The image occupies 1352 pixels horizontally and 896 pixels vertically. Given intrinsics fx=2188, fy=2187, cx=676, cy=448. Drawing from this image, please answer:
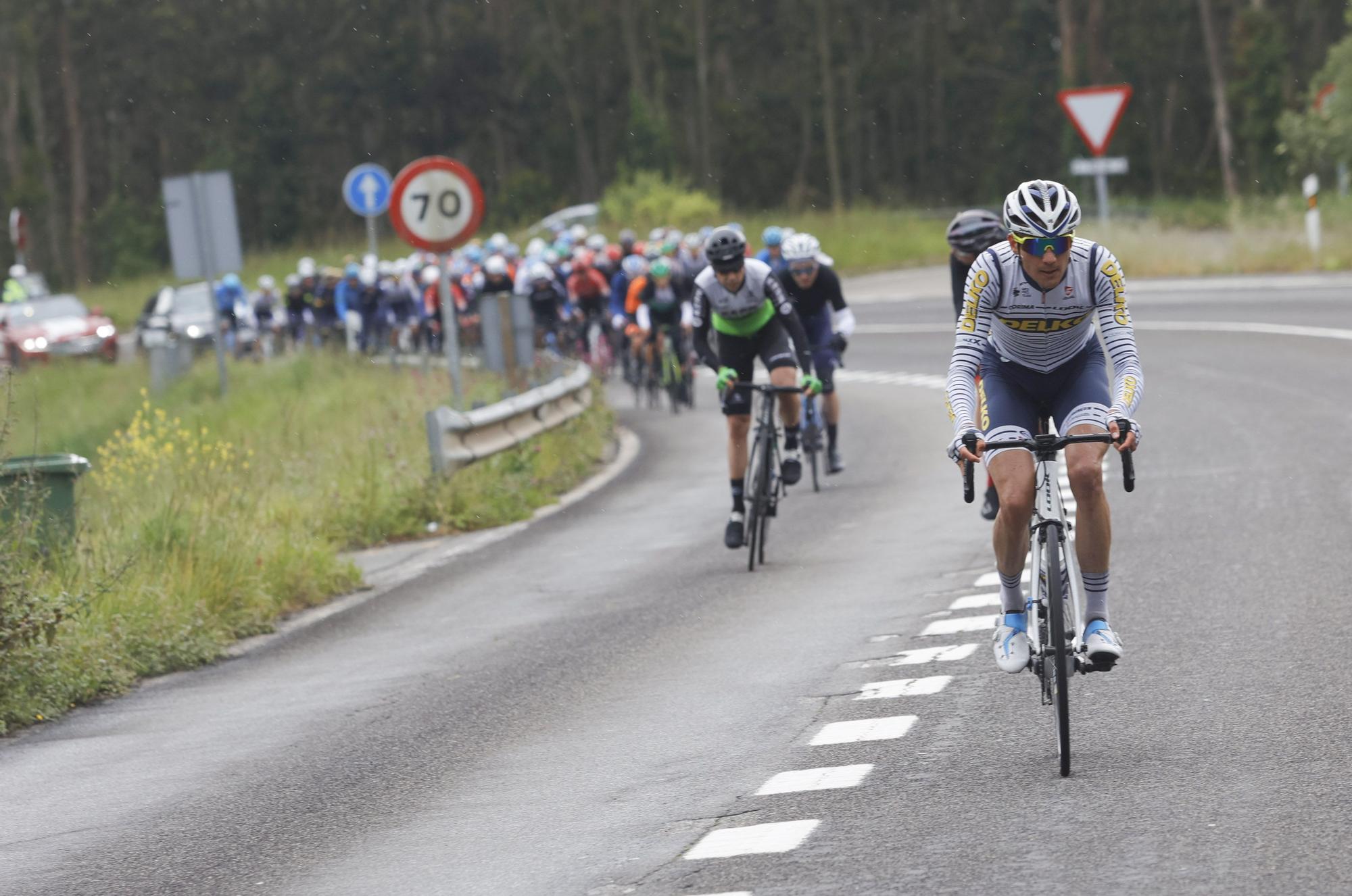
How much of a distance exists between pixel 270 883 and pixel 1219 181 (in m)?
68.6

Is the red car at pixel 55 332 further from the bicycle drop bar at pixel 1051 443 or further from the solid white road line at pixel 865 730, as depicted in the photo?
the bicycle drop bar at pixel 1051 443

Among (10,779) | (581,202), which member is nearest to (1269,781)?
(10,779)

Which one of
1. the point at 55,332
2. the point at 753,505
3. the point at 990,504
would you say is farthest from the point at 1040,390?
the point at 55,332

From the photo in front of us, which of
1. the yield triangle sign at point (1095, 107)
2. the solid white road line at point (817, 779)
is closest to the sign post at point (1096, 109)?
the yield triangle sign at point (1095, 107)

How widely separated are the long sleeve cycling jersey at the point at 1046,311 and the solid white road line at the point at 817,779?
4.00 feet

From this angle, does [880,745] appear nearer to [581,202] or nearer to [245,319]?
[245,319]

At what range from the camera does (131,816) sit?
7.42 m

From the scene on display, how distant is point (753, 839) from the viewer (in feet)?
20.6

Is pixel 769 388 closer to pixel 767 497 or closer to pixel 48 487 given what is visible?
pixel 767 497

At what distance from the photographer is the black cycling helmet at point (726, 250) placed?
12.6 m

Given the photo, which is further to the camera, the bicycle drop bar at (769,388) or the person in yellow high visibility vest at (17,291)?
the person in yellow high visibility vest at (17,291)

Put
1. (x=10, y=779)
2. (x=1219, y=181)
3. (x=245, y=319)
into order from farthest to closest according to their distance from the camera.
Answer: (x=1219, y=181)
(x=245, y=319)
(x=10, y=779)

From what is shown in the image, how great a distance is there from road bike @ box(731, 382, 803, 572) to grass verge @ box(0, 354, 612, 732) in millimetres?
2565

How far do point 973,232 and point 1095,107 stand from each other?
69.9ft
